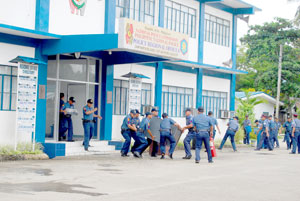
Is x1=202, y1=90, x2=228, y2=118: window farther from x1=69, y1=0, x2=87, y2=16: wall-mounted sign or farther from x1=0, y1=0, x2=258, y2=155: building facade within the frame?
x1=69, y1=0, x2=87, y2=16: wall-mounted sign

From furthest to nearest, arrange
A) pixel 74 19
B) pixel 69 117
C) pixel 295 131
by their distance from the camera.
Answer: pixel 295 131, pixel 69 117, pixel 74 19

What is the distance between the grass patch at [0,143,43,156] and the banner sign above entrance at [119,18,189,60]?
13.7 ft

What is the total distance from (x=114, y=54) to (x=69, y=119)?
310 centimetres

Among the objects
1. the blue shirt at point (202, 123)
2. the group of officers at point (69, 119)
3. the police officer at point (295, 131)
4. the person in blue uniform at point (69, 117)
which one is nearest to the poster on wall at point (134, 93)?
the group of officers at point (69, 119)

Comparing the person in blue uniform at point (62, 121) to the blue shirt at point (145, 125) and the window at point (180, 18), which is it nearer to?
the blue shirt at point (145, 125)

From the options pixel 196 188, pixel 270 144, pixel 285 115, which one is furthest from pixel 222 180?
pixel 285 115

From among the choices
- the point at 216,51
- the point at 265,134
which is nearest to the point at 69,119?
the point at 265,134

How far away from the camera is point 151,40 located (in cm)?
1684

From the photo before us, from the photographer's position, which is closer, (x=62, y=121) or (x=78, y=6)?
(x=62, y=121)

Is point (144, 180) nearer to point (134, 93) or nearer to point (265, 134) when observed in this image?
point (134, 93)

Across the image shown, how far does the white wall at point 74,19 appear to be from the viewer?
57.1 ft

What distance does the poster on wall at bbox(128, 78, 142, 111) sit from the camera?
65.5 ft

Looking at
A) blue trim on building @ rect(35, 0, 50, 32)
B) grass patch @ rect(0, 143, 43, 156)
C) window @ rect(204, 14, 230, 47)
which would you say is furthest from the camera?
window @ rect(204, 14, 230, 47)

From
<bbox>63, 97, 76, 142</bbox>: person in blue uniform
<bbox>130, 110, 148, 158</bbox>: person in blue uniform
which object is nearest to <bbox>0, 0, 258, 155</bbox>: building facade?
<bbox>63, 97, 76, 142</bbox>: person in blue uniform
